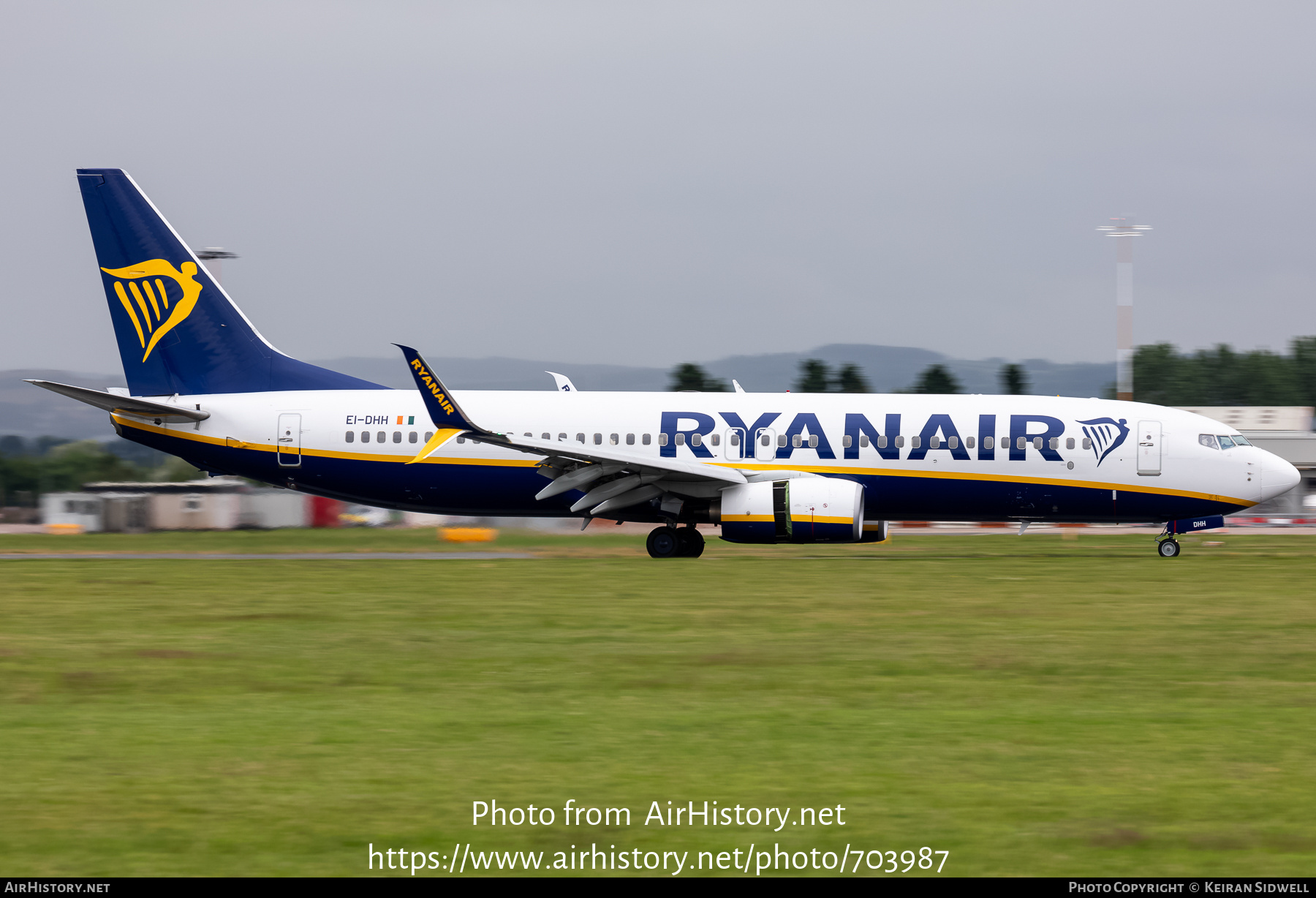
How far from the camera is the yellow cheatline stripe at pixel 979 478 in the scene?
27.3 metres

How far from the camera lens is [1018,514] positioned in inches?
1097

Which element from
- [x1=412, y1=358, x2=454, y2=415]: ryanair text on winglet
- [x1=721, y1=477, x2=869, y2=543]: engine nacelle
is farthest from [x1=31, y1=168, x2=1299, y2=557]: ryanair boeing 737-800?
[x1=412, y1=358, x2=454, y2=415]: ryanair text on winglet

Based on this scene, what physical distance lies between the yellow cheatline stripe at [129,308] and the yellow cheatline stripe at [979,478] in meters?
13.4

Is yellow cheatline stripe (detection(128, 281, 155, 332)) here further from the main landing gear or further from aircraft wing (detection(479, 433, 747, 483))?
the main landing gear

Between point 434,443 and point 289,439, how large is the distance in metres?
3.29

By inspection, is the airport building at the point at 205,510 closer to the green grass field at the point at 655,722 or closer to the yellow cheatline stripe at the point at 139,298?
the yellow cheatline stripe at the point at 139,298

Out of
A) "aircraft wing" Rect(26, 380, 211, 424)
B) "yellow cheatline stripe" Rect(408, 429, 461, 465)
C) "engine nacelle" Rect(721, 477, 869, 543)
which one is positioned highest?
"aircraft wing" Rect(26, 380, 211, 424)

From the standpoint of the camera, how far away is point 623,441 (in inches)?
1102

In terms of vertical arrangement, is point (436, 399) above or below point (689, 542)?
above

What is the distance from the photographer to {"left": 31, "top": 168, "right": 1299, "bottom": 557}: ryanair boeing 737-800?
2733 centimetres

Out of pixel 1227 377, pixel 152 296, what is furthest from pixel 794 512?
pixel 1227 377

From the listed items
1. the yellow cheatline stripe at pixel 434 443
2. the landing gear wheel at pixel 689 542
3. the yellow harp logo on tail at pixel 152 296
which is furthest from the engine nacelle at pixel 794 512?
the yellow harp logo on tail at pixel 152 296

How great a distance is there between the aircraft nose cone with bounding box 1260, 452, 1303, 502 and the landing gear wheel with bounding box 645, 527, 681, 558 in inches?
481

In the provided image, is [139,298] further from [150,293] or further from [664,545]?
[664,545]
